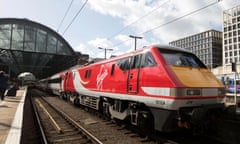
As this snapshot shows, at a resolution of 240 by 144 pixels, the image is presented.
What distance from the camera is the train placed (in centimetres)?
603

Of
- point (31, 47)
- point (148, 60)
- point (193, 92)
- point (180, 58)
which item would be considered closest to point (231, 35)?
point (31, 47)

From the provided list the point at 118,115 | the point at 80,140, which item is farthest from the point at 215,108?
the point at 80,140

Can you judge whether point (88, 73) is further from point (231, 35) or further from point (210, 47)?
point (210, 47)

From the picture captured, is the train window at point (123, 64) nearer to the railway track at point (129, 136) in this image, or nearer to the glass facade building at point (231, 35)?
the railway track at point (129, 136)

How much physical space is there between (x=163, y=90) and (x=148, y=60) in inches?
56.0

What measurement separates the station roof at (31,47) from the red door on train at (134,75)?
48172 millimetres

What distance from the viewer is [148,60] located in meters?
7.27

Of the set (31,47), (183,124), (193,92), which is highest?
(31,47)

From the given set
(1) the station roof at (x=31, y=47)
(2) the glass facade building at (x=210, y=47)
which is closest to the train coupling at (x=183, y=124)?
(1) the station roof at (x=31, y=47)

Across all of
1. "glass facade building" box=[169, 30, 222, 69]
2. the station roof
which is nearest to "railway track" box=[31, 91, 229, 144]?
the station roof

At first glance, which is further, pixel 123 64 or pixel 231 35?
pixel 231 35

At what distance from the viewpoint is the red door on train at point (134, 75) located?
7.62 meters

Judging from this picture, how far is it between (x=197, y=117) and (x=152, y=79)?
5.61 ft

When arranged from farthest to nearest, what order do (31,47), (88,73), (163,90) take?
(31,47), (88,73), (163,90)
